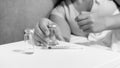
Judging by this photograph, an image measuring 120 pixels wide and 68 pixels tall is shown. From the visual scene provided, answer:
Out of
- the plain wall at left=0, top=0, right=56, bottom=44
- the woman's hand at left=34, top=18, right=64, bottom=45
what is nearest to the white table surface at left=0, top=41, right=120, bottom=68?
the woman's hand at left=34, top=18, right=64, bottom=45

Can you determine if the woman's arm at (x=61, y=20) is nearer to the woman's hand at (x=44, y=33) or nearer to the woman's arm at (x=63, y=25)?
the woman's arm at (x=63, y=25)

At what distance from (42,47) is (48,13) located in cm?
38

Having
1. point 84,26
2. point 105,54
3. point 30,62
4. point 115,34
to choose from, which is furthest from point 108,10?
point 30,62

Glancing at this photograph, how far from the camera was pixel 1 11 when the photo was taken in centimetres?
108

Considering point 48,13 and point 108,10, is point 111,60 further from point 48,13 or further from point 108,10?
point 48,13

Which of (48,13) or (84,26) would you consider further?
(48,13)

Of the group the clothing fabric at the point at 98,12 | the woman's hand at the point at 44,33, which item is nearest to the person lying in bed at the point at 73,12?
the clothing fabric at the point at 98,12

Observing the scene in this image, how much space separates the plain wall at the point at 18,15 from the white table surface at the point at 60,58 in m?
0.26

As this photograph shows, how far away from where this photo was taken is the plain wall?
3.61 ft

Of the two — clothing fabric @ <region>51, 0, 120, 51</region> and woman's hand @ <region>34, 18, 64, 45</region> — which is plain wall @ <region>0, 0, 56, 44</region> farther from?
woman's hand @ <region>34, 18, 64, 45</region>

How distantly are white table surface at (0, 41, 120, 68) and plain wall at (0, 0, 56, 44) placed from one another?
0.26 meters

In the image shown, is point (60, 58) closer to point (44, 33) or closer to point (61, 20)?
point (44, 33)

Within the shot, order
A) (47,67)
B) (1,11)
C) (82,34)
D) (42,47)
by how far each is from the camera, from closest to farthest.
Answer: (47,67) → (42,47) → (1,11) → (82,34)

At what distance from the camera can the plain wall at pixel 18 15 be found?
A: 1.10m
